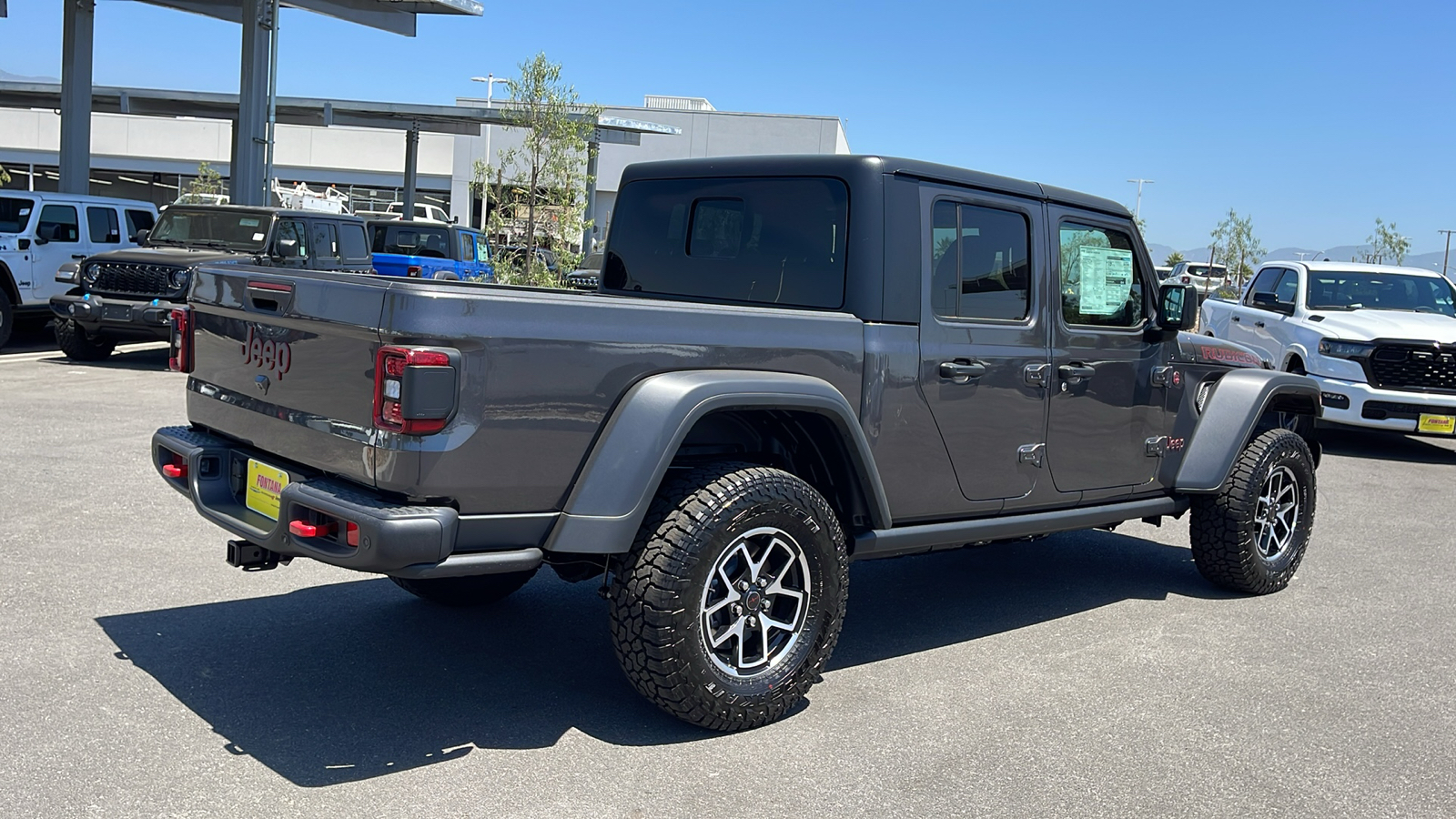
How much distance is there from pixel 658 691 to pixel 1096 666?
210cm

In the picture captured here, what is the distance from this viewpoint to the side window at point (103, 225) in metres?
14.7

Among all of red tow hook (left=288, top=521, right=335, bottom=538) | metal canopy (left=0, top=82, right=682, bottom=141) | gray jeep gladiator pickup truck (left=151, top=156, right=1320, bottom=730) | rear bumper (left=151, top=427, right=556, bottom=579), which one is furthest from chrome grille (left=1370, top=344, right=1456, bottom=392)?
metal canopy (left=0, top=82, right=682, bottom=141)

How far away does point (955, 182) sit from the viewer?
4.75 metres

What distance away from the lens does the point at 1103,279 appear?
215 inches

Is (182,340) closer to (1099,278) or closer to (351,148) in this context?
(1099,278)

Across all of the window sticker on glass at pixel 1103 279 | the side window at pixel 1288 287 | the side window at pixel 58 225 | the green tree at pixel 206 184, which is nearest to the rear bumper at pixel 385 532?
the window sticker on glass at pixel 1103 279

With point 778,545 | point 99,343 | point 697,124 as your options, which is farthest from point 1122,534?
point 697,124

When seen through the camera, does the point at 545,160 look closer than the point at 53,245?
No

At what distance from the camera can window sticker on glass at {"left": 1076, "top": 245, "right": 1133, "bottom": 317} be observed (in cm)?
534

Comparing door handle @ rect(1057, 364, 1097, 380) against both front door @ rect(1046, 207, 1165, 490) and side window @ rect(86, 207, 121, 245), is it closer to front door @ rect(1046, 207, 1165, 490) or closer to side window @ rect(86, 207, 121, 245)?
front door @ rect(1046, 207, 1165, 490)

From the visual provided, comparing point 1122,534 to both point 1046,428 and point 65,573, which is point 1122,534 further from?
point 65,573

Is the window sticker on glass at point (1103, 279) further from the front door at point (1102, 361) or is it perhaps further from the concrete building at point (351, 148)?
the concrete building at point (351, 148)

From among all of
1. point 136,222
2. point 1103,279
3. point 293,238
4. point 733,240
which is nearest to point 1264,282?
point 1103,279

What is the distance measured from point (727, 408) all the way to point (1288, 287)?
11.1 meters
